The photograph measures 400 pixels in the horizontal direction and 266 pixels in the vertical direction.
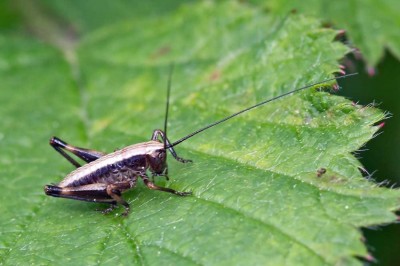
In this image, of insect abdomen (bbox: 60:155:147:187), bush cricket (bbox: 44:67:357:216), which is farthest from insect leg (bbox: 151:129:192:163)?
insect abdomen (bbox: 60:155:147:187)

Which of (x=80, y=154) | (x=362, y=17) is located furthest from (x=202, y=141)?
(x=362, y=17)

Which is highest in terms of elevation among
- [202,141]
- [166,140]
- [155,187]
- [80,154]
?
[80,154]

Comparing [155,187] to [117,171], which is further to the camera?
[117,171]

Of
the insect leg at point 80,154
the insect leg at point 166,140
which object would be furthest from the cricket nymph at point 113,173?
the insect leg at point 80,154

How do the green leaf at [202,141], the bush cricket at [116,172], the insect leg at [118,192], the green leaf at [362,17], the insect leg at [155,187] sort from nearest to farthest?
the green leaf at [202,141] < the insect leg at [155,187] < the insect leg at [118,192] < the bush cricket at [116,172] < the green leaf at [362,17]

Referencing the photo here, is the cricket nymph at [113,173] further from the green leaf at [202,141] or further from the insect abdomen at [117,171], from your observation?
the green leaf at [202,141]

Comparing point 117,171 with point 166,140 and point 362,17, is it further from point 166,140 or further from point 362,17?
point 362,17

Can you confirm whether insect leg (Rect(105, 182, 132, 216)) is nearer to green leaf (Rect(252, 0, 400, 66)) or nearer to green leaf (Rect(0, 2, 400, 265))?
green leaf (Rect(0, 2, 400, 265))
